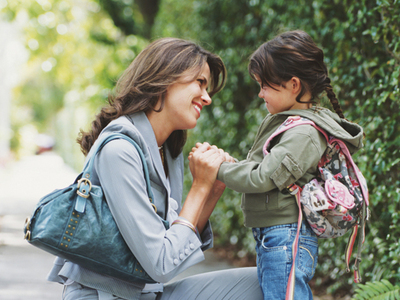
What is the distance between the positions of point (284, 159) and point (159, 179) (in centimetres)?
61

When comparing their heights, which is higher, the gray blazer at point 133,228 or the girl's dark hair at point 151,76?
the girl's dark hair at point 151,76

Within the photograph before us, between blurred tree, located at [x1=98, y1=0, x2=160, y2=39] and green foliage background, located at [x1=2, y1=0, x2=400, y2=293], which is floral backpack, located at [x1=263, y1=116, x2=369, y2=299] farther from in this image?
blurred tree, located at [x1=98, y1=0, x2=160, y2=39]

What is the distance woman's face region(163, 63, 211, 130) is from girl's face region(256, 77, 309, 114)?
0.33 meters

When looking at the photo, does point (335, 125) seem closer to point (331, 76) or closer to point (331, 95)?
point (331, 95)

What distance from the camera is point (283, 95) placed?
218 cm

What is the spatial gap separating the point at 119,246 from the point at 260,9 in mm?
3870

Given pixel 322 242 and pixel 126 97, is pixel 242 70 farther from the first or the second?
pixel 126 97

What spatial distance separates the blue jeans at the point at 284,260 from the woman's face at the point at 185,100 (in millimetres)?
695

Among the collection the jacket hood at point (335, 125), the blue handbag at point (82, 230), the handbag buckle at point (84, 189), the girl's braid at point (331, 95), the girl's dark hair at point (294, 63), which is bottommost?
the blue handbag at point (82, 230)

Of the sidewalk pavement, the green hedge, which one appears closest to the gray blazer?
the green hedge

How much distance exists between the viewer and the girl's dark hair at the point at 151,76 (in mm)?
2186

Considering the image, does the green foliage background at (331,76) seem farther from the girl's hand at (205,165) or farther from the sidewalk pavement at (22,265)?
the girl's hand at (205,165)

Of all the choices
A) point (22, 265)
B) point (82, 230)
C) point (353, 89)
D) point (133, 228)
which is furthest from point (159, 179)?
point (22, 265)

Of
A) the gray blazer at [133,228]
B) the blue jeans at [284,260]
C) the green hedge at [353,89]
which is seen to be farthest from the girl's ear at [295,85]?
the green hedge at [353,89]
